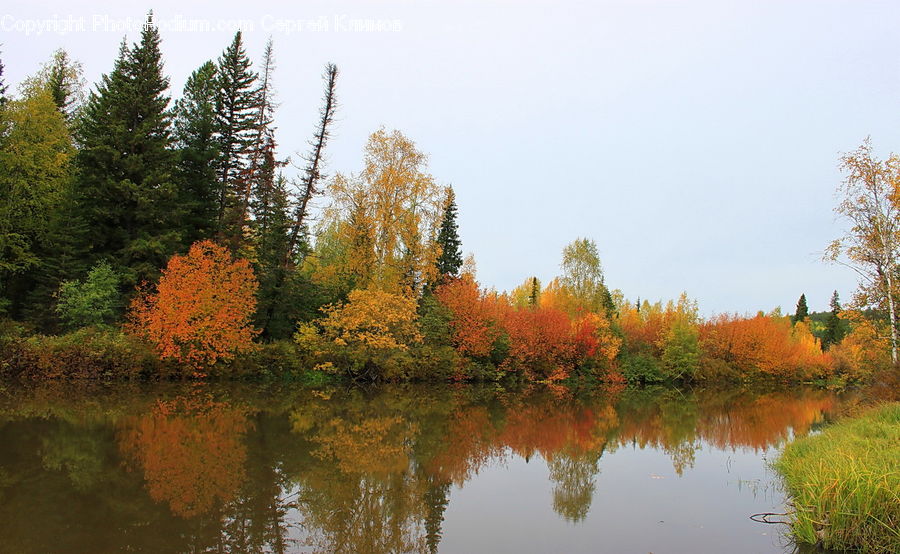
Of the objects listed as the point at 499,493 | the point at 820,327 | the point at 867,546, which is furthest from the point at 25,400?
the point at 820,327

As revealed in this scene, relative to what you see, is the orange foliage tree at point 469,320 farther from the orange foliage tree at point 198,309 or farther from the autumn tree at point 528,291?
the autumn tree at point 528,291

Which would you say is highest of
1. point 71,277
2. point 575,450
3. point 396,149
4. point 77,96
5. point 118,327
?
point 77,96

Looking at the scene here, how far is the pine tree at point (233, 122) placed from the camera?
29.2 meters

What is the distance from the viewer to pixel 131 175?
25.4 metres

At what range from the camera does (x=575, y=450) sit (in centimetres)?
1273

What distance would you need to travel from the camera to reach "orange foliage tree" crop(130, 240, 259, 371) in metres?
21.6

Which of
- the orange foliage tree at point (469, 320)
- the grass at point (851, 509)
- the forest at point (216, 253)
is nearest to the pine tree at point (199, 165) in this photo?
the forest at point (216, 253)

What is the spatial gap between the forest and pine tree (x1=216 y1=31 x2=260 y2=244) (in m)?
0.11

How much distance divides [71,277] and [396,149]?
16439 mm

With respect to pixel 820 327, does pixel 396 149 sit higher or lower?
higher

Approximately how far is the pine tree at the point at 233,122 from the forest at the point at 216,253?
11 cm

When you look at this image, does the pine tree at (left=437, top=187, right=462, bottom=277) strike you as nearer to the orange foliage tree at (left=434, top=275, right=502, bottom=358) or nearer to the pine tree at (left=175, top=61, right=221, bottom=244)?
the orange foliage tree at (left=434, top=275, right=502, bottom=358)

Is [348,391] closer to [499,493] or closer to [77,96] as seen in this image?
[499,493]

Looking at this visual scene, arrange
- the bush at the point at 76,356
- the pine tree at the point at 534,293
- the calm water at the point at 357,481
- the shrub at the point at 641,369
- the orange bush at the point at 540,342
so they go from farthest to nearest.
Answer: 1. the pine tree at the point at 534,293
2. the shrub at the point at 641,369
3. the orange bush at the point at 540,342
4. the bush at the point at 76,356
5. the calm water at the point at 357,481
